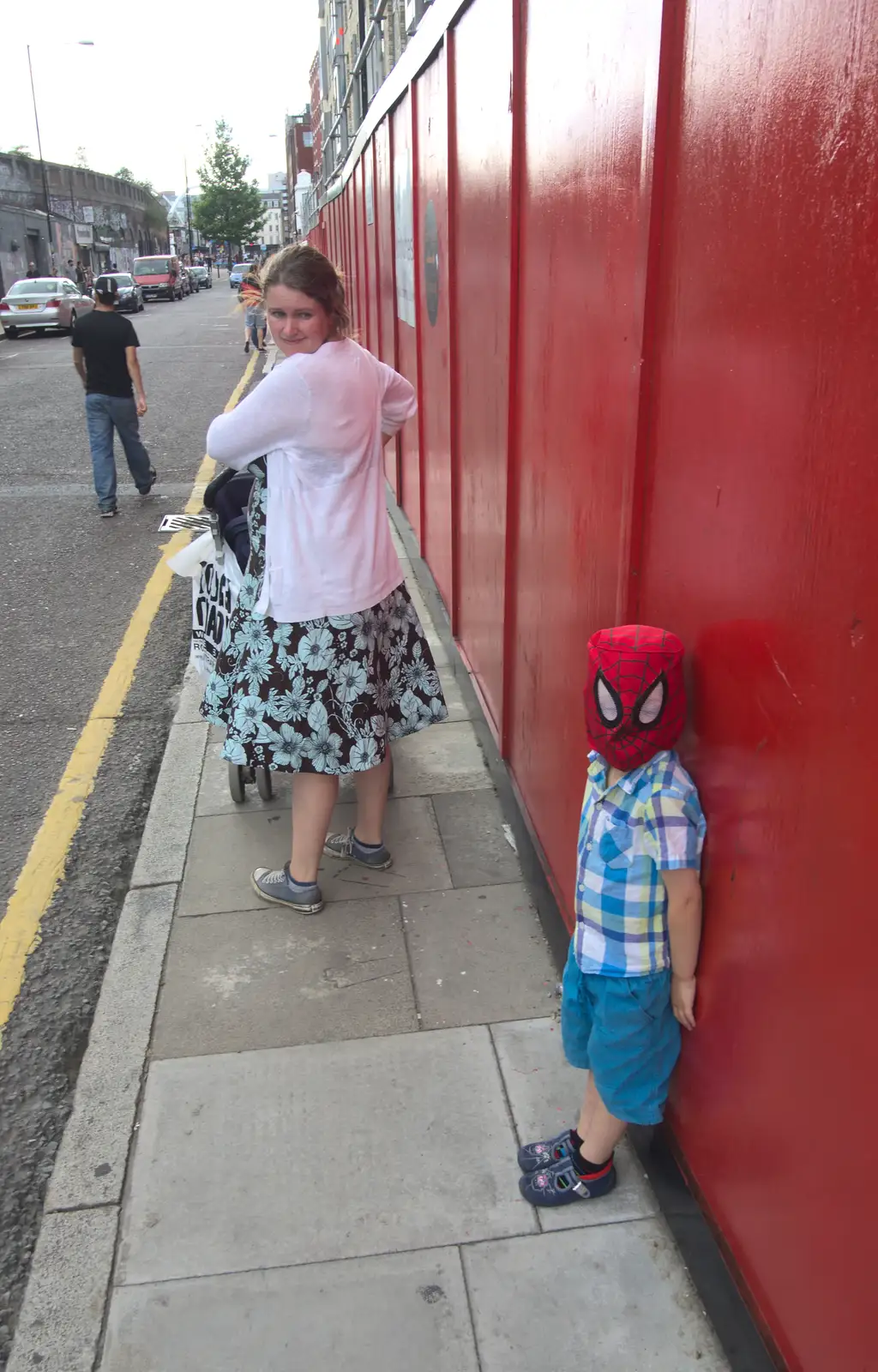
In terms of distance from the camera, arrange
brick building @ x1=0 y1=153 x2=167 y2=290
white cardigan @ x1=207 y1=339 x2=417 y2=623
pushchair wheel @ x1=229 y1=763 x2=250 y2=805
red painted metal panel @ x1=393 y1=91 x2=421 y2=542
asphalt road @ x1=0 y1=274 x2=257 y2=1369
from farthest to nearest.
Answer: brick building @ x1=0 y1=153 x2=167 y2=290
red painted metal panel @ x1=393 y1=91 x2=421 y2=542
pushchair wheel @ x1=229 y1=763 x2=250 y2=805
white cardigan @ x1=207 y1=339 x2=417 y2=623
asphalt road @ x1=0 y1=274 x2=257 y2=1369

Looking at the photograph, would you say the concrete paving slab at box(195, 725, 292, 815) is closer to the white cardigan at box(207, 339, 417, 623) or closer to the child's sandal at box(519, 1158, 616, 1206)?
the white cardigan at box(207, 339, 417, 623)

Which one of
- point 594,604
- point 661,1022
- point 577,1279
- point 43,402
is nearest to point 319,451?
point 594,604

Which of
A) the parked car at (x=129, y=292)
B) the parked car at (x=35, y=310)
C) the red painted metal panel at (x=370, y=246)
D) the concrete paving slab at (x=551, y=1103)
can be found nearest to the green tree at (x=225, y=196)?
the parked car at (x=129, y=292)

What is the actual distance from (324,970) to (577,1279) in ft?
3.87

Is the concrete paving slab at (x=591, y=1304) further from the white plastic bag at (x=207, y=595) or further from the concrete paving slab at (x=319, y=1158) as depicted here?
the white plastic bag at (x=207, y=595)

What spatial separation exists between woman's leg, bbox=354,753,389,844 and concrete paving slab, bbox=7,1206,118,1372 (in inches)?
57.8

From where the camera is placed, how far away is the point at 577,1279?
2078 millimetres

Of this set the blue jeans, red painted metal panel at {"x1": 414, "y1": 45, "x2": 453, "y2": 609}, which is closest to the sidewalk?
red painted metal panel at {"x1": 414, "y1": 45, "x2": 453, "y2": 609}

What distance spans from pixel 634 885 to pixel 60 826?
2732 mm

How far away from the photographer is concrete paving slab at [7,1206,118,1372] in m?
1.97

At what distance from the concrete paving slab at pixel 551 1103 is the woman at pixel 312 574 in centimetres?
86

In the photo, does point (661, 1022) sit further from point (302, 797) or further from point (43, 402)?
point (43, 402)

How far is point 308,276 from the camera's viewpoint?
278 cm

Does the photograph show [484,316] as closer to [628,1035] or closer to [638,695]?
[638,695]
